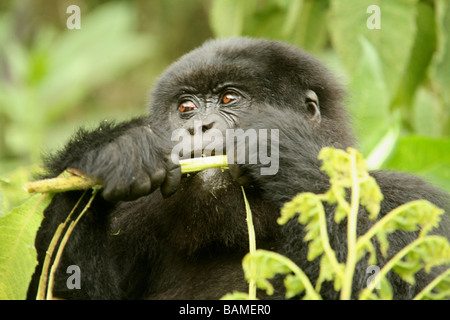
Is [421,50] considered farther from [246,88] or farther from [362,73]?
[246,88]

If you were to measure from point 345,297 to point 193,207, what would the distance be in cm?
101

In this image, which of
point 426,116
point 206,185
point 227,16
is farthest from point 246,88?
point 426,116

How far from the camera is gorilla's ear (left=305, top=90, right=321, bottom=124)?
8.88 ft

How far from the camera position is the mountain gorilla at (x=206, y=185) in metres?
2.12

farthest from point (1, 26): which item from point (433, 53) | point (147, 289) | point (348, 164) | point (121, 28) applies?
point (348, 164)

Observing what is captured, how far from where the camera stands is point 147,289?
267 cm

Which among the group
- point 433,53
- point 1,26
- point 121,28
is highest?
point 121,28

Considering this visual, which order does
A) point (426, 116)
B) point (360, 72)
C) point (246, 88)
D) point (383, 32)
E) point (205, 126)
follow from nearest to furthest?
point (205, 126) → point (246, 88) → point (383, 32) → point (360, 72) → point (426, 116)

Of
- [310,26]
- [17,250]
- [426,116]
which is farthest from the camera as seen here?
[426,116]

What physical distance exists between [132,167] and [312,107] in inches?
38.7

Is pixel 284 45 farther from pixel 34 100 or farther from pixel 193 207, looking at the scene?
pixel 34 100

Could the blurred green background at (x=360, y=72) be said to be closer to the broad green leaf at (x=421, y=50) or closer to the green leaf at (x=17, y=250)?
the broad green leaf at (x=421, y=50)

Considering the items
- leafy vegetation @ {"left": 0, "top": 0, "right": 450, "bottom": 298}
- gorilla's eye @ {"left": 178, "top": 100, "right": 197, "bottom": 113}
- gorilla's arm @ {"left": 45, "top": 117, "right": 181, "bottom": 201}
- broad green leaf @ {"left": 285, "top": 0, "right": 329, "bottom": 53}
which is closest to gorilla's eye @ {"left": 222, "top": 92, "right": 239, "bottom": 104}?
gorilla's eye @ {"left": 178, "top": 100, "right": 197, "bottom": 113}

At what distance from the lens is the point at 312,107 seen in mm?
2723
